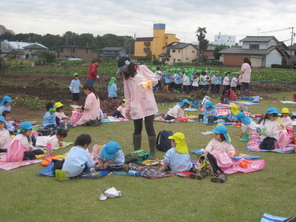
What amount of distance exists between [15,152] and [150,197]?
11.2ft

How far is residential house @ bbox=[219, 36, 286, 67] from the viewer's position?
5378 cm

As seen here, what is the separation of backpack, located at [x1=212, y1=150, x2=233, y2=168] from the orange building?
223 feet

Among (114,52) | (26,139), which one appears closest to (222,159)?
(26,139)

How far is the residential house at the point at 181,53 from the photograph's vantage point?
218 ft

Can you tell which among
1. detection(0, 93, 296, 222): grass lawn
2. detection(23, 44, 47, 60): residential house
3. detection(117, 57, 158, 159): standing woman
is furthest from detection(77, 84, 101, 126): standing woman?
detection(23, 44, 47, 60): residential house

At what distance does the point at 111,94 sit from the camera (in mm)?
15453

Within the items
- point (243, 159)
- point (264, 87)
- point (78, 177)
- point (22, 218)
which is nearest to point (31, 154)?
point (78, 177)

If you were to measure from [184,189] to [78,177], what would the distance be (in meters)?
1.96

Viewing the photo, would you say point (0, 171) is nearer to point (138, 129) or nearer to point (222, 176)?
point (138, 129)

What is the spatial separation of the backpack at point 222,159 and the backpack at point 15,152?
404cm

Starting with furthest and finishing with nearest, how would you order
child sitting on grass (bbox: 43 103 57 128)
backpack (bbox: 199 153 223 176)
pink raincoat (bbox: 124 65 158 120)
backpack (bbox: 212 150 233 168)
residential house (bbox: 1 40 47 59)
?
residential house (bbox: 1 40 47 59), child sitting on grass (bbox: 43 103 57 128), pink raincoat (bbox: 124 65 158 120), backpack (bbox: 212 150 233 168), backpack (bbox: 199 153 223 176)

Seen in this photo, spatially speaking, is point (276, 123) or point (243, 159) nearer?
point (243, 159)

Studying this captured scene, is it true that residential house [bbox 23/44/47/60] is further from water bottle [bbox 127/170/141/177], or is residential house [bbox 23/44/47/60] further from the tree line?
water bottle [bbox 127/170/141/177]

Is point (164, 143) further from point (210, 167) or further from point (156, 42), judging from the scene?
point (156, 42)
